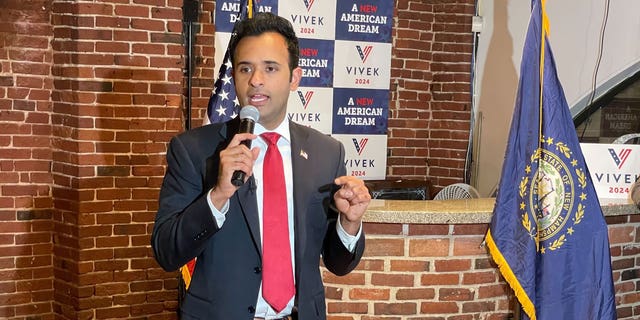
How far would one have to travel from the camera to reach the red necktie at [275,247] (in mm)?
1946

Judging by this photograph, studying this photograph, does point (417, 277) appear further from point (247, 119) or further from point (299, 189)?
point (247, 119)

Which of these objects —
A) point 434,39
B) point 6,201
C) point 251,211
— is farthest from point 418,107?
point 251,211

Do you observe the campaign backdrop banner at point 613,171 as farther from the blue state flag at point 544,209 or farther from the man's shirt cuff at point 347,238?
the man's shirt cuff at point 347,238

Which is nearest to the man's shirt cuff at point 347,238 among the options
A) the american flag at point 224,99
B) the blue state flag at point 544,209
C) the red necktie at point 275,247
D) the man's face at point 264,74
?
the red necktie at point 275,247

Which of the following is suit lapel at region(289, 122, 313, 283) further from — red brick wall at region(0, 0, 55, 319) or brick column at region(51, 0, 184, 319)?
red brick wall at region(0, 0, 55, 319)

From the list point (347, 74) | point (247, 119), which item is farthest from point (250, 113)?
point (347, 74)

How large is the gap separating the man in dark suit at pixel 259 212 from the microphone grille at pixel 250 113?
55mm

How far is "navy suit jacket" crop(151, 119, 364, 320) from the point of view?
1.92 m

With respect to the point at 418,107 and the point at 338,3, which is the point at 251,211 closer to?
the point at 338,3

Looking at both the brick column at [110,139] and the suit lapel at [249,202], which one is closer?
the suit lapel at [249,202]

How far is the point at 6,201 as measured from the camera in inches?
178

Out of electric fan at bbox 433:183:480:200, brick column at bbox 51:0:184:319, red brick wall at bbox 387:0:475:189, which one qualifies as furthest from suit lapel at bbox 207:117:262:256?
red brick wall at bbox 387:0:475:189

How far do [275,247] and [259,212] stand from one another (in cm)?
10

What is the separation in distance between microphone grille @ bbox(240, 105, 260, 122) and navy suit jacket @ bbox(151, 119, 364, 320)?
0.15 m
